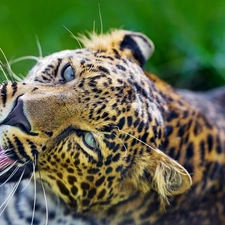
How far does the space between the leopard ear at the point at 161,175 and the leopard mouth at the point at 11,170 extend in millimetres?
494

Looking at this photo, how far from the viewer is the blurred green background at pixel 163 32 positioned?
5.20 meters

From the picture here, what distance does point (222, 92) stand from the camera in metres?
4.48

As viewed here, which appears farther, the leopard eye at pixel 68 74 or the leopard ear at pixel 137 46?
the leopard ear at pixel 137 46

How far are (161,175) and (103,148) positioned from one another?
0.30 metres

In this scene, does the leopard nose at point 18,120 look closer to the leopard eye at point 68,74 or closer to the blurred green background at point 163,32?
the leopard eye at point 68,74

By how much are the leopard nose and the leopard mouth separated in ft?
0.46

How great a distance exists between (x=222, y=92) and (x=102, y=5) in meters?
1.37

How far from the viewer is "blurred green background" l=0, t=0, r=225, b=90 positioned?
5203 millimetres

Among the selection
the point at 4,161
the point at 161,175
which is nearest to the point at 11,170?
the point at 4,161

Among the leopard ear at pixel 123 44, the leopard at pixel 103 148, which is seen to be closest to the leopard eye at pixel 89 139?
the leopard at pixel 103 148

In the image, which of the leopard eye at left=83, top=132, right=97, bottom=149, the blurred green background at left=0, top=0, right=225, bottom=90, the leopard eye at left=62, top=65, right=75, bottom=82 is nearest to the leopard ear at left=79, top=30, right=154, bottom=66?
the leopard eye at left=62, top=65, right=75, bottom=82

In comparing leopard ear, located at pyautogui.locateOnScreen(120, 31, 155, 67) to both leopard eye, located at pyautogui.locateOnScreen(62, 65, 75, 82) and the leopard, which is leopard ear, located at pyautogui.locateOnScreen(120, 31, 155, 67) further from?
leopard eye, located at pyautogui.locateOnScreen(62, 65, 75, 82)

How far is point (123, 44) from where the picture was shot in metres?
3.56

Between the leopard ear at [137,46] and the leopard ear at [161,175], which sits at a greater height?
the leopard ear at [137,46]
